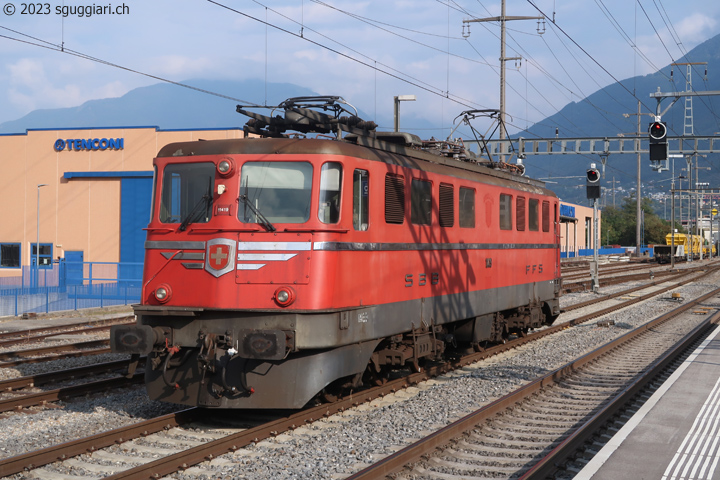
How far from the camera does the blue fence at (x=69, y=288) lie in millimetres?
22641

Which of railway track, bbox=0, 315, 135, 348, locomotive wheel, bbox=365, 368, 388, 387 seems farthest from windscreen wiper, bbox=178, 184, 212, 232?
railway track, bbox=0, 315, 135, 348

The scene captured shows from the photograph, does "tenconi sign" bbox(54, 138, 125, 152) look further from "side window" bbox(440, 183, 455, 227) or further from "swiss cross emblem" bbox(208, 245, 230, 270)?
"swiss cross emblem" bbox(208, 245, 230, 270)

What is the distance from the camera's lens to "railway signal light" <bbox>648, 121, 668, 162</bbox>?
20.8 metres

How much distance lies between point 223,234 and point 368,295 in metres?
1.98

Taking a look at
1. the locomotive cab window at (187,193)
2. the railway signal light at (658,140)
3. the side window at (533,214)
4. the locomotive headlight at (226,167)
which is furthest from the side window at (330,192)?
the railway signal light at (658,140)

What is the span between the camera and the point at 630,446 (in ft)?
23.3

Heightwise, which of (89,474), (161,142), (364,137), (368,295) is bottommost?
(89,474)

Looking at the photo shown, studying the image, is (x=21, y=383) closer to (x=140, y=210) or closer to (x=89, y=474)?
(x=89, y=474)

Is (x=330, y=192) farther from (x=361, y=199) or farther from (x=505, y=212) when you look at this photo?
(x=505, y=212)

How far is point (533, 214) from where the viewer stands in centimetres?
1583

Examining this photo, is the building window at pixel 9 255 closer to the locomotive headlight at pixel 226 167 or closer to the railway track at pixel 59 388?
the railway track at pixel 59 388

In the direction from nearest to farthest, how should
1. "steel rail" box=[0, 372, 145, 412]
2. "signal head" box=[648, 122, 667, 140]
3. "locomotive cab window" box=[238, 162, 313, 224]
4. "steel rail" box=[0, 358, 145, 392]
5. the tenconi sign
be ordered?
"locomotive cab window" box=[238, 162, 313, 224] < "steel rail" box=[0, 372, 145, 412] < "steel rail" box=[0, 358, 145, 392] < "signal head" box=[648, 122, 667, 140] < the tenconi sign

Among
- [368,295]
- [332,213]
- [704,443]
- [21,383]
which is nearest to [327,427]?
[368,295]

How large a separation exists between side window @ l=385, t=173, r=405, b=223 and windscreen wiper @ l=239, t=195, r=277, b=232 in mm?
1810
